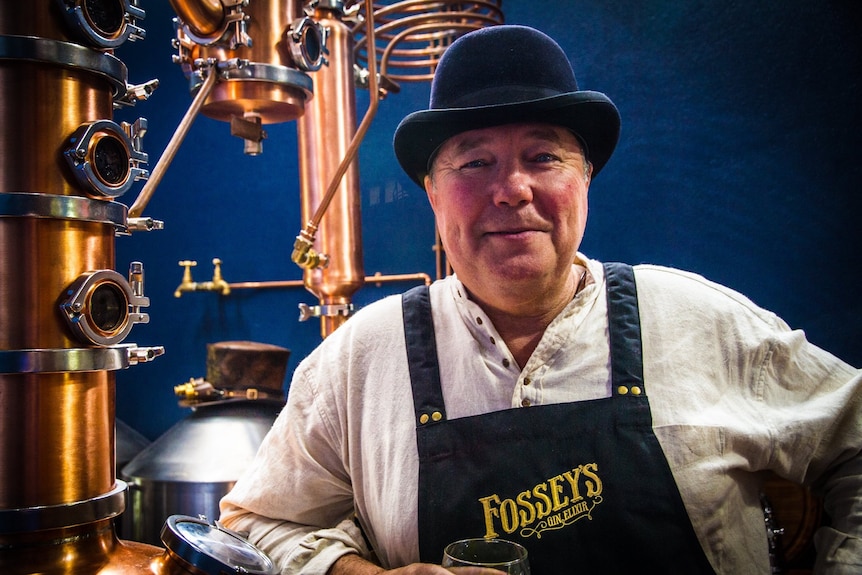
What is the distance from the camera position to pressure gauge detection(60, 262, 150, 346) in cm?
124

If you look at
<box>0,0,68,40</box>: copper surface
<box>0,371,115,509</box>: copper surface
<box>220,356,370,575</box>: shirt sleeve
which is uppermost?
<box>0,0,68,40</box>: copper surface

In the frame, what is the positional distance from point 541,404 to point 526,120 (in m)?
0.63

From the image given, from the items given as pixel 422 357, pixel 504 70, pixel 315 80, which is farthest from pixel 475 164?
pixel 315 80

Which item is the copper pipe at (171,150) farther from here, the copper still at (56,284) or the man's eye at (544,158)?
the man's eye at (544,158)

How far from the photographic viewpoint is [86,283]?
1.25 m

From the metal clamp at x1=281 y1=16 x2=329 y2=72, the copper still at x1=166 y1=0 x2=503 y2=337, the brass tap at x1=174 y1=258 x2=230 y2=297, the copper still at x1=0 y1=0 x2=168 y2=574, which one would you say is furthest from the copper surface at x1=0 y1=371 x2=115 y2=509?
the brass tap at x1=174 y1=258 x2=230 y2=297

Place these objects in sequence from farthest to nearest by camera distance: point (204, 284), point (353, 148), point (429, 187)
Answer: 1. point (204, 284)
2. point (353, 148)
3. point (429, 187)

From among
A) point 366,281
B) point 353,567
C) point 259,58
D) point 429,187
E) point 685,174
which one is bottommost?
point 353,567

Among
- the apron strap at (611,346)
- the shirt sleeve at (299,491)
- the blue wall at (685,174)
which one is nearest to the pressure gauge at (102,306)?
the shirt sleeve at (299,491)

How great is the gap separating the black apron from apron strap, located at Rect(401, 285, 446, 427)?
1 centimetres

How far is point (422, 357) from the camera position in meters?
1.76

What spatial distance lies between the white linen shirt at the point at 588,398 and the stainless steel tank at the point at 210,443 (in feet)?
3.34

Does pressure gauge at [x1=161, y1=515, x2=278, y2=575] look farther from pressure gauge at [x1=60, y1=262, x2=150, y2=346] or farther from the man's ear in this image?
the man's ear

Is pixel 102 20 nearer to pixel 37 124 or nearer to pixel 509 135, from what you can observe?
pixel 37 124
